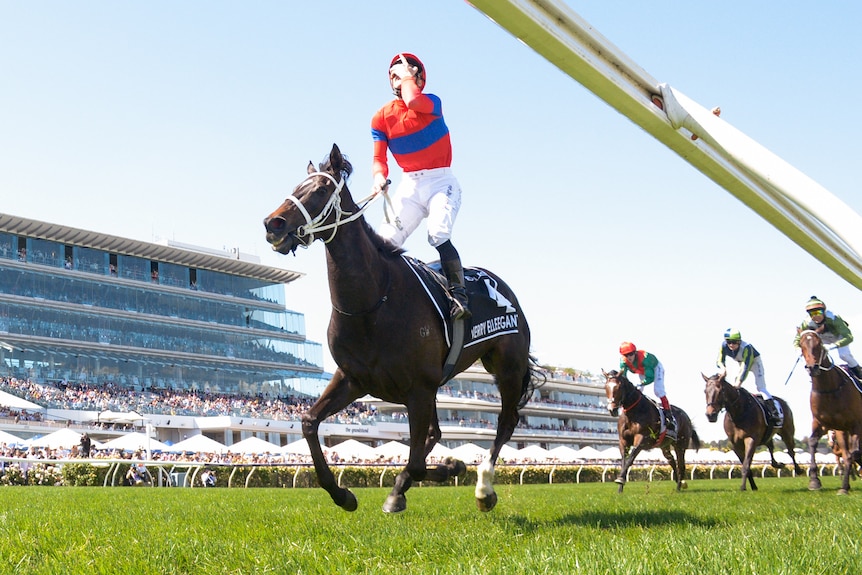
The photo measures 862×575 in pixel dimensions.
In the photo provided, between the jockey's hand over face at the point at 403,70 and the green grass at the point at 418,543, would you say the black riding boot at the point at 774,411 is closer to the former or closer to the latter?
the green grass at the point at 418,543

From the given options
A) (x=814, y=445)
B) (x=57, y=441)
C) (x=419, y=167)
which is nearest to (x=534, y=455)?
(x=57, y=441)

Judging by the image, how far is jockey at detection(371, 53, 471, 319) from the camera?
6.32 m

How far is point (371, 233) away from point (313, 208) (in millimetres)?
661

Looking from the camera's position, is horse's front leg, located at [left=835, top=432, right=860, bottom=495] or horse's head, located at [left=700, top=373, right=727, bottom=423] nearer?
horse's front leg, located at [left=835, top=432, right=860, bottom=495]

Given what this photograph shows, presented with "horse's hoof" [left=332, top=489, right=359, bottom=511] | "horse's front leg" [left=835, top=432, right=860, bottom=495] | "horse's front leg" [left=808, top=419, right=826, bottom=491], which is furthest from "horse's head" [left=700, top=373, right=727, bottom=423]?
"horse's hoof" [left=332, top=489, right=359, bottom=511]

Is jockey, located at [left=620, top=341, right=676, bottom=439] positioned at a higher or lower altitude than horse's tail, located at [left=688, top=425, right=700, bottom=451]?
higher

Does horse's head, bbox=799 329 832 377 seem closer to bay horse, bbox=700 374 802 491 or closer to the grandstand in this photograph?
bay horse, bbox=700 374 802 491

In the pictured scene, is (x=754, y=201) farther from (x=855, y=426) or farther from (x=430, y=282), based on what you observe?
(x=855, y=426)

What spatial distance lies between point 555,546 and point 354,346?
6.82ft

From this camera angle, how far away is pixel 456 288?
6.31m

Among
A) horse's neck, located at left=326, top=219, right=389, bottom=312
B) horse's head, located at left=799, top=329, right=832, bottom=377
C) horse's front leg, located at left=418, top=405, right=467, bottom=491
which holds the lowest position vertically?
horse's front leg, located at left=418, top=405, right=467, bottom=491

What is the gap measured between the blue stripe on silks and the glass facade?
6787 cm

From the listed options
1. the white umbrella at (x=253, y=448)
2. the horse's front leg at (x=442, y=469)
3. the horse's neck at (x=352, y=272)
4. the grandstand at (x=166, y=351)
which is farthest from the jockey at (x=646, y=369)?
the grandstand at (x=166, y=351)

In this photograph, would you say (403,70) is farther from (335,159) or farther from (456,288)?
(456,288)
